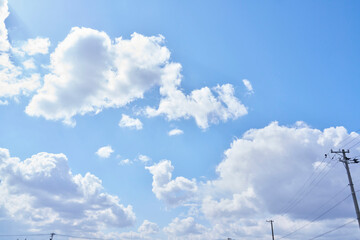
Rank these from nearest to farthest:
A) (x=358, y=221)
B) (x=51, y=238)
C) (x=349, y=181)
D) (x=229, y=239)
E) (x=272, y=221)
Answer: (x=358, y=221) → (x=349, y=181) → (x=272, y=221) → (x=51, y=238) → (x=229, y=239)

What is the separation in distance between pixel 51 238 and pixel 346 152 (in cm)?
9731

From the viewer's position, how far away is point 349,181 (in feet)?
113

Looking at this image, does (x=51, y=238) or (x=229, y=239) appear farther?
(x=229, y=239)

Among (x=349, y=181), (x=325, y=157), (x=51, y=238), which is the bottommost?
(x=51, y=238)

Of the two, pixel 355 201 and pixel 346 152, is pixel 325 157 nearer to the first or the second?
pixel 346 152

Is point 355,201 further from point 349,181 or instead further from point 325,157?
point 325,157

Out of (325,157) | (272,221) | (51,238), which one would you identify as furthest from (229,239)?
(325,157)

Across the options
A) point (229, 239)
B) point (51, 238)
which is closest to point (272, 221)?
point (229, 239)

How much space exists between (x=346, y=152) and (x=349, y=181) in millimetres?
4563

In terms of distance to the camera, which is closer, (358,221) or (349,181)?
(358,221)

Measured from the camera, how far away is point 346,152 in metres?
36.9

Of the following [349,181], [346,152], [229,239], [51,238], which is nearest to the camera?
[349,181]

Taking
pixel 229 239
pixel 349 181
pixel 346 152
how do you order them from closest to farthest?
pixel 349 181 → pixel 346 152 → pixel 229 239

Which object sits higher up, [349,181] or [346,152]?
[346,152]
